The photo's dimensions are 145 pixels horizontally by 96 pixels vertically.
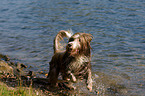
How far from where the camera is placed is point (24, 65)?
8.83 m

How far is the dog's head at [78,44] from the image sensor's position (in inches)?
216

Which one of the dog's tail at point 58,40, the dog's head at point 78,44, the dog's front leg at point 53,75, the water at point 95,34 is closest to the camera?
the dog's head at point 78,44

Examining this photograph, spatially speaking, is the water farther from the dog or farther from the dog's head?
the dog's head

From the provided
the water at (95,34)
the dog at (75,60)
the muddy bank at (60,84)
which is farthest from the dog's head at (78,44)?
the water at (95,34)

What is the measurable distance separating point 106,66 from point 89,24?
492cm

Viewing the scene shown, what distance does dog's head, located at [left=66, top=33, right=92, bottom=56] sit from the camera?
5492 mm

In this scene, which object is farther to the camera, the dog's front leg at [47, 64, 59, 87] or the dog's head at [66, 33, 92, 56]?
the dog's front leg at [47, 64, 59, 87]

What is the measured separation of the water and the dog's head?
180 cm

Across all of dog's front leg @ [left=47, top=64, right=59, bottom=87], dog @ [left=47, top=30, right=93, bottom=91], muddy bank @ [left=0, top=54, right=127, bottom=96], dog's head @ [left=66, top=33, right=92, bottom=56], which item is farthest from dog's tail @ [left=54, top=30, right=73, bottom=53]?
dog's head @ [left=66, top=33, right=92, bottom=56]

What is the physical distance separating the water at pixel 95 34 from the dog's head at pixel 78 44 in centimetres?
180

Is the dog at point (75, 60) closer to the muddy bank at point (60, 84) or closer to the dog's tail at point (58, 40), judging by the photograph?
the dog's tail at point (58, 40)

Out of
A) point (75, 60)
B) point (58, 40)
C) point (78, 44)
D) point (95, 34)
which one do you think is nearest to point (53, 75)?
point (58, 40)

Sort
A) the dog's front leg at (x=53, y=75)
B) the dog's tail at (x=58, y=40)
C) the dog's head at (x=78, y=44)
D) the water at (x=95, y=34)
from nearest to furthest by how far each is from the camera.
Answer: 1. the dog's head at (x=78, y=44)
2. the dog's front leg at (x=53, y=75)
3. the dog's tail at (x=58, y=40)
4. the water at (x=95, y=34)

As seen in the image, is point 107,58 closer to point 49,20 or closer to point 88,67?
point 88,67
